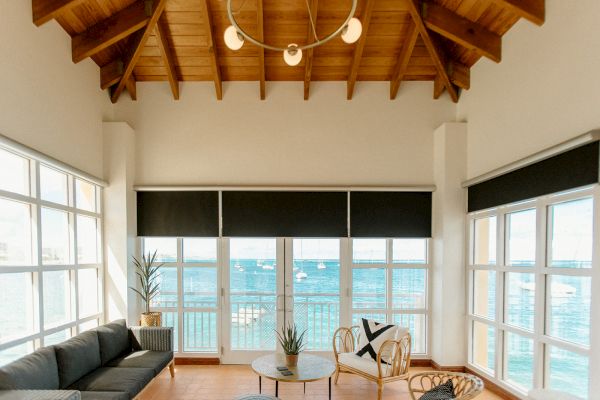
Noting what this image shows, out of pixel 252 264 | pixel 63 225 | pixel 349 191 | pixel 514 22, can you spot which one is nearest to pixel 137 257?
pixel 63 225

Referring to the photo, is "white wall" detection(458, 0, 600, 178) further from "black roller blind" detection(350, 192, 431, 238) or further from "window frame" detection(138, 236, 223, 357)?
"window frame" detection(138, 236, 223, 357)

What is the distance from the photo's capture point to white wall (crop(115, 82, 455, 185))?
5.87 m

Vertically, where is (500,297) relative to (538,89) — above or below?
below

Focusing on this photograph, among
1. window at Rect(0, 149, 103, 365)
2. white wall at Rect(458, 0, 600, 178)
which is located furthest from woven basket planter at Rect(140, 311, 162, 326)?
white wall at Rect(458, 0, 600, 178)

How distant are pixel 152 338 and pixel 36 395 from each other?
6.61ft

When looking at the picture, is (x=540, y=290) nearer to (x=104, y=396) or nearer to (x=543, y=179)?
(x=543, y=179)

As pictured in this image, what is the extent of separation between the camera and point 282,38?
17.1 ft

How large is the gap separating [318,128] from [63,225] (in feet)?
11.8

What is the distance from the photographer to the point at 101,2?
4.43 metres

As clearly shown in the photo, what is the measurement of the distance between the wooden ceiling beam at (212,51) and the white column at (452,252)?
327cm

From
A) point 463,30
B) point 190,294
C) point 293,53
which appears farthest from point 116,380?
point 463,30

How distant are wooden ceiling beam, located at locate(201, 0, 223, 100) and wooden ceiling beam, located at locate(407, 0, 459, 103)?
7.67ft

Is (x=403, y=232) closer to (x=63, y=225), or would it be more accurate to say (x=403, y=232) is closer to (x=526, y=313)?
(x=526, y=313)

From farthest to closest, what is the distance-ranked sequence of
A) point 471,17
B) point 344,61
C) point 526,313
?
point 344,61, point 471,17, point 526,313
